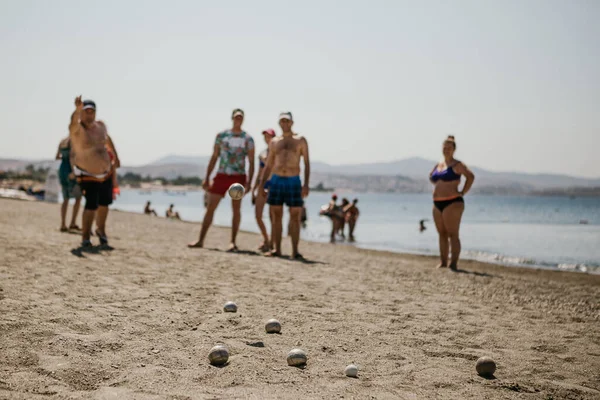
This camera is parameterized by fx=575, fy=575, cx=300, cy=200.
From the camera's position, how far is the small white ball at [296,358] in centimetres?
402

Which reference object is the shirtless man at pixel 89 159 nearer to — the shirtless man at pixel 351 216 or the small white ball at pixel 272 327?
the small white ball at pixel 272 327

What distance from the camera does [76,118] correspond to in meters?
8.71

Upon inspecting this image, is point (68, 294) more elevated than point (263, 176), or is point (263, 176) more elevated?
point (263, 176)

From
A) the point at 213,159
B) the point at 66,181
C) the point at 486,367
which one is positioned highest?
the point at 213,159

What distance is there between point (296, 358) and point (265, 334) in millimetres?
832

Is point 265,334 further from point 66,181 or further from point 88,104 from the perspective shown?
point 66,181

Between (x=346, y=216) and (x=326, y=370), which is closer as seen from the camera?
(x=326, y=370)

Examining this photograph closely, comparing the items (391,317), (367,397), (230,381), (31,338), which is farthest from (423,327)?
(31,338)

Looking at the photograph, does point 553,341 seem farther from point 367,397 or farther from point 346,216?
point 346,216

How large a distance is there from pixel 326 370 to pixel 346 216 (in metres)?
19.5

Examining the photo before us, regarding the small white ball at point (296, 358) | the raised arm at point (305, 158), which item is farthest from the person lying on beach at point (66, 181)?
the small white ball at point (296, 358)

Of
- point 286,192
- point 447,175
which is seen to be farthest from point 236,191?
point 447,175

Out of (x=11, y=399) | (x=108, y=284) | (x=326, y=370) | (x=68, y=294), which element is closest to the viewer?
(x=11, y=399)

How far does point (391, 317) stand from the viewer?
5.68 meters
